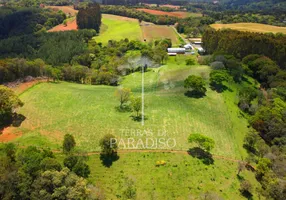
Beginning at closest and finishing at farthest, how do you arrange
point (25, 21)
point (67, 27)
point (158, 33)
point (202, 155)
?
point (202, 155), point (158, 33), point (67, 27), point (25, 21)

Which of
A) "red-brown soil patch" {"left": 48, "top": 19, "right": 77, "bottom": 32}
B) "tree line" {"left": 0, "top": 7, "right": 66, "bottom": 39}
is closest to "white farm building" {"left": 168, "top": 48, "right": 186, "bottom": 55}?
"red-brown soil patch" {"left": 48, "top": 19, "right": 77, "bottom": 32}

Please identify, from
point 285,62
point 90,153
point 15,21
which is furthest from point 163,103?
point 15,21

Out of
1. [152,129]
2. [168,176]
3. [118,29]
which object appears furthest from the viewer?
[118,29]

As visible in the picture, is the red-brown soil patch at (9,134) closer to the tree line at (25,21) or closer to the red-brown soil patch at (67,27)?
the red-brown soil patch at (67,27)

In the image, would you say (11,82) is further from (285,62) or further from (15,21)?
(15,21)

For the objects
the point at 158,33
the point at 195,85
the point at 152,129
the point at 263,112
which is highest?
the point at 195,85

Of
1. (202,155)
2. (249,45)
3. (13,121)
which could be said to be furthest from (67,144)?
(249,45)

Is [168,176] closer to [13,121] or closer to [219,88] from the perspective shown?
[13,121]

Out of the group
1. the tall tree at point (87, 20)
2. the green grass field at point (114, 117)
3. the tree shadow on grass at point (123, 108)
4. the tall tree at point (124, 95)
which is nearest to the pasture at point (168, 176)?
the green grass field at point (114, 117)
